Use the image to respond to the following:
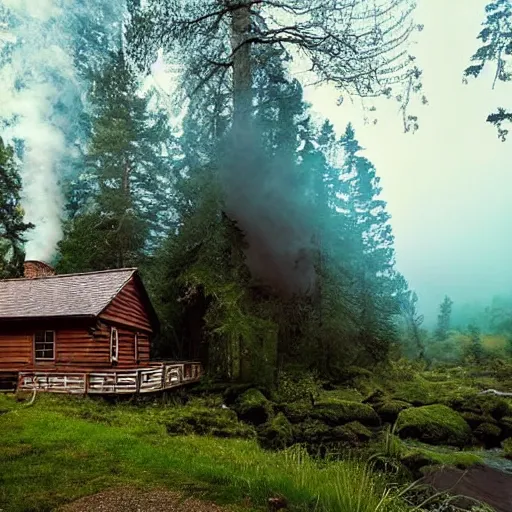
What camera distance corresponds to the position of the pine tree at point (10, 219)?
29.0 meters

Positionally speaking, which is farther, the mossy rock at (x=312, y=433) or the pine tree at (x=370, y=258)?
the pine tree at (x=370, y=258)

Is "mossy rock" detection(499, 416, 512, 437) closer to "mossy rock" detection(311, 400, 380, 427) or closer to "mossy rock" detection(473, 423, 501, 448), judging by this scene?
"mossy rock" detection(473, 423, 501, 448)

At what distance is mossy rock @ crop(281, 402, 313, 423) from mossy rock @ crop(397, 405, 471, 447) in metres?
2.73

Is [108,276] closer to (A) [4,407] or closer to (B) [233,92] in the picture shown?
(A) [4,407]

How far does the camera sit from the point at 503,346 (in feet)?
105

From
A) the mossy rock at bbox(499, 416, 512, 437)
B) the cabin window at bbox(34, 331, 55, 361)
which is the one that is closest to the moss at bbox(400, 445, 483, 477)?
the mossy rock at bbox(499, 416, 512, 437)

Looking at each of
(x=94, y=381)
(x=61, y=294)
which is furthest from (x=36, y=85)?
(x=94, y=381)

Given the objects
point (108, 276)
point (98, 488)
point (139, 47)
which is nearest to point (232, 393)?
point (108, 276)

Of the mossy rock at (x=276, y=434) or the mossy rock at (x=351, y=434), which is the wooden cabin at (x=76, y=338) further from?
the mossy rock at (x=351, y=434)

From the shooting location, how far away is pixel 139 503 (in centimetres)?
486

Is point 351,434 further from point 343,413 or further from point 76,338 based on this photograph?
point 76,338

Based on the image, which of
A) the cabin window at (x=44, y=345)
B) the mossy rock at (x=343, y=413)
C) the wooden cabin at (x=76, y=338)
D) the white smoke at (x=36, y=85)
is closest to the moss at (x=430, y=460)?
the mossy rock at (x=343, y=413)

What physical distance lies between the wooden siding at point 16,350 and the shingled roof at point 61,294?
107 centimetres

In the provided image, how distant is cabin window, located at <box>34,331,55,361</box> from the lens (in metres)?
17.5
